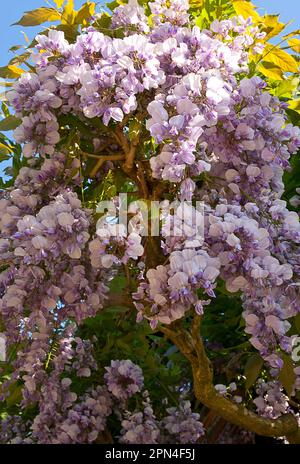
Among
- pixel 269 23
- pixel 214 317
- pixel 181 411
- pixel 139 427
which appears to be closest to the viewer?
pixel 269 23

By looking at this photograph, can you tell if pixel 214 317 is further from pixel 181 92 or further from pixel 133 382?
pixel 181 92

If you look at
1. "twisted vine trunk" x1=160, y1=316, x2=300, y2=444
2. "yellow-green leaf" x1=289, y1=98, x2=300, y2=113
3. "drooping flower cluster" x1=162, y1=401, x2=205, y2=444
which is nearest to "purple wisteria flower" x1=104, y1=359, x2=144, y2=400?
"drooping flower cluster" x1=162, y1=401, x2=205, y2=444

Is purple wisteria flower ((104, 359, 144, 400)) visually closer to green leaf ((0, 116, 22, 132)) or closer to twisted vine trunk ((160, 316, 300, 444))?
twisted vine trunk ((160, 316, 300, 444))

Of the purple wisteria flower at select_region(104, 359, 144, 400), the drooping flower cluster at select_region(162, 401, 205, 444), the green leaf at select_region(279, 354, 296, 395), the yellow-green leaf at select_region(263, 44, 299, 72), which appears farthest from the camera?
the drooping flower cluster at select_region(162, 401, 205, 444)

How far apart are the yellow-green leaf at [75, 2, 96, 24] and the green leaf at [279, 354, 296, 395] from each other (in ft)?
3.63

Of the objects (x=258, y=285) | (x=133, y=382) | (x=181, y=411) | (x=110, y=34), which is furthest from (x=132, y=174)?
(x=181, y=411)

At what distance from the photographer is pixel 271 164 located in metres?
1.76

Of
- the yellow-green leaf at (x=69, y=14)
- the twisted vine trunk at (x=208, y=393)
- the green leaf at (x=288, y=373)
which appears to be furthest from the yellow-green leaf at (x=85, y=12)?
the green leaf at (x=288, y=373)

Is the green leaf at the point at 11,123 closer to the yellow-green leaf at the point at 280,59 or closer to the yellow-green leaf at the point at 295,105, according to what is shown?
the yellow-green leaf at the point at 280,59

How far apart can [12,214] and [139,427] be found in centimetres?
98

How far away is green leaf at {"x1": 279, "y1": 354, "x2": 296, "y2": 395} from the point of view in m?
1.63

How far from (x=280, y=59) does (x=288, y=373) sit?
0.95 metres

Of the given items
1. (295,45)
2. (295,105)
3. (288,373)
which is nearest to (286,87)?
(295,105)

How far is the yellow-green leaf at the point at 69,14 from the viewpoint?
193 centimetres
